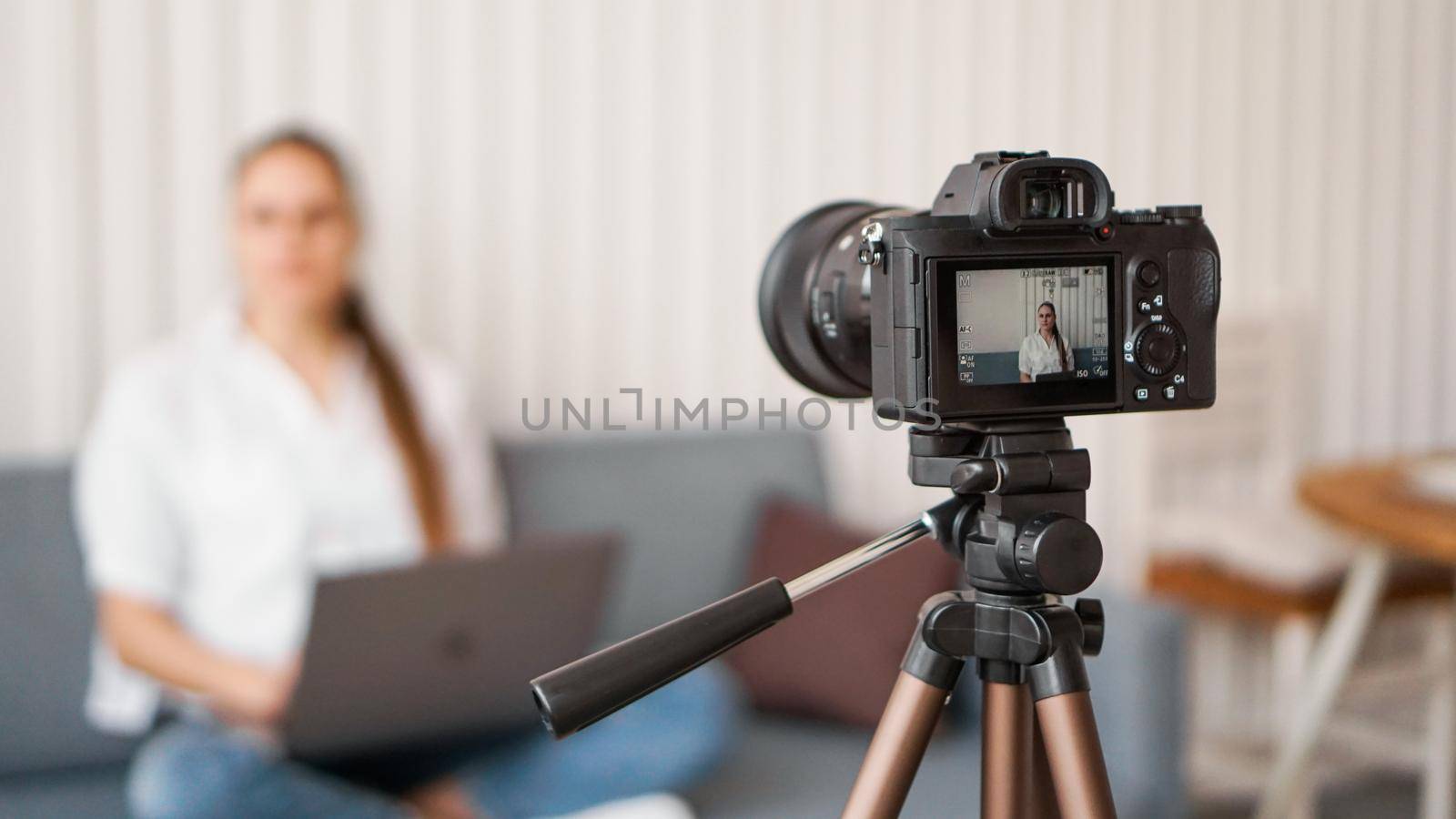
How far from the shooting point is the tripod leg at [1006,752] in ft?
2.74

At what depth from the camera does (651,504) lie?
2205 millimetres

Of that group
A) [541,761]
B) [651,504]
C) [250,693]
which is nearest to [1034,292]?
[541,761]

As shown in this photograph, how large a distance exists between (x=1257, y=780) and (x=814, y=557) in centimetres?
110

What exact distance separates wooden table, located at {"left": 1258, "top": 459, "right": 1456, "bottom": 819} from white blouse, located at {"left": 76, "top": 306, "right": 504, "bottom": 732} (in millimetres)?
1315

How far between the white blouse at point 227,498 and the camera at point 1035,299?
3.90 ft

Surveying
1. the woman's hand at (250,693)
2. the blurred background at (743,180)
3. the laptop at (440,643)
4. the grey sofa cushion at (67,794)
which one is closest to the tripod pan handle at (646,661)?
the laptop at (440,643)

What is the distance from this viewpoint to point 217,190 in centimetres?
214

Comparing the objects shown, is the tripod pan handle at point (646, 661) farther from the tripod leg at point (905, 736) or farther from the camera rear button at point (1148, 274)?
the camera rear button at point (1148, 274)

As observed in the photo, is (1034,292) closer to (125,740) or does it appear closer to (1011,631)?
(1011,631)

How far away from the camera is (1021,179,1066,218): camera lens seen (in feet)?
2.65

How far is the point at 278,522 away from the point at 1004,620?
50.5 inches

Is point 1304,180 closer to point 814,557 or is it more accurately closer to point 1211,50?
point 1211,50

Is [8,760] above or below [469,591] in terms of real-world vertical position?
below

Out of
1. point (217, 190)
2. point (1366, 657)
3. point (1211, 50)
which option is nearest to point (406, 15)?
point (217, 190)
